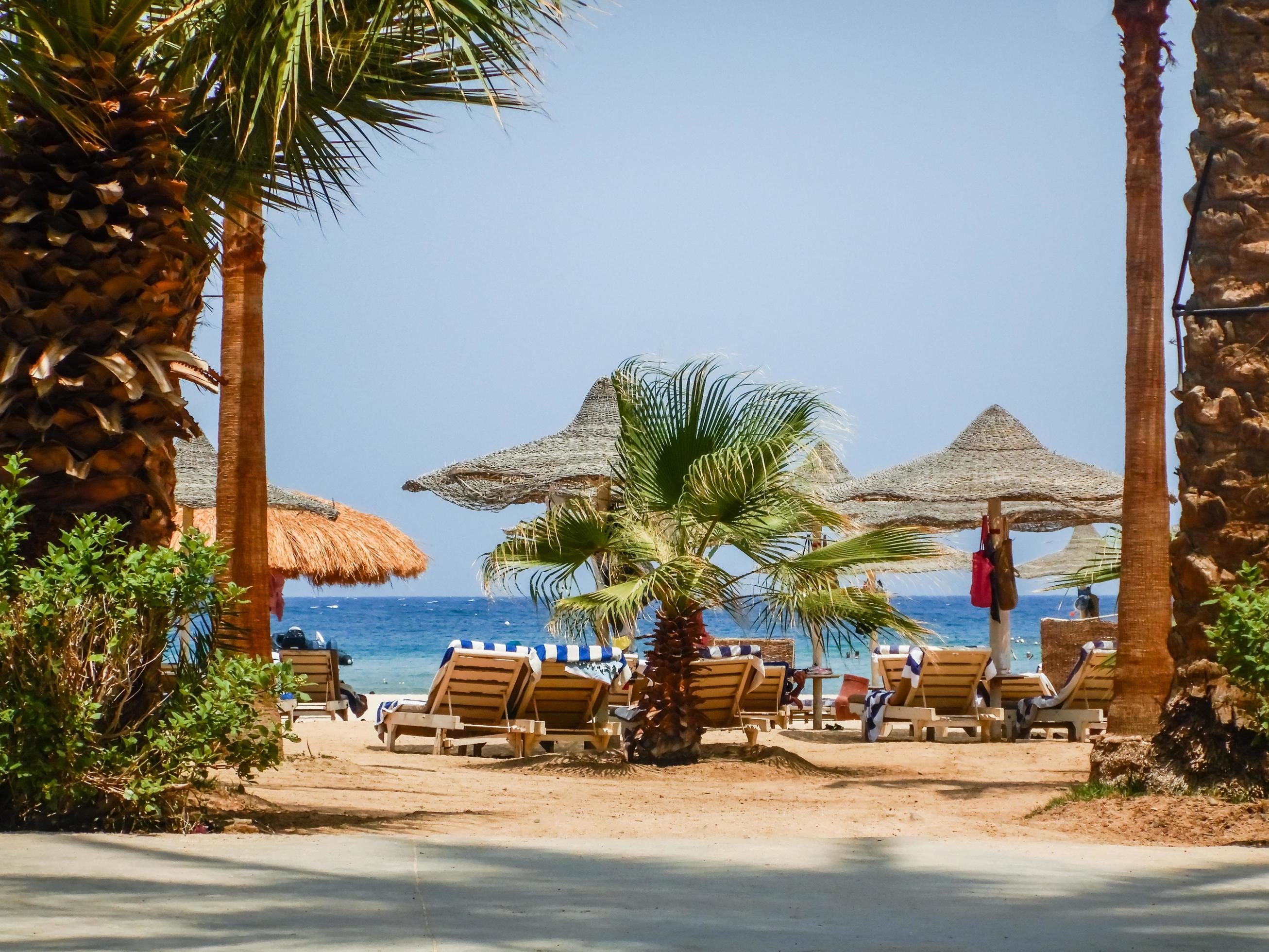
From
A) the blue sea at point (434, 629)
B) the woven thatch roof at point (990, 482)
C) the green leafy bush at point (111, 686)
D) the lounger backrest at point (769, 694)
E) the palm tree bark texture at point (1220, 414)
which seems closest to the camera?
the green leafy bush at point (111, 686)

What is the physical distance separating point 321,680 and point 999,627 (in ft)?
22.4

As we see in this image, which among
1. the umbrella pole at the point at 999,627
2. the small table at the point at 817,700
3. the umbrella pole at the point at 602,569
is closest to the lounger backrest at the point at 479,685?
the umbrella pole at the point at 602,569

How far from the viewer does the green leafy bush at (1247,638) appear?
5.29 m

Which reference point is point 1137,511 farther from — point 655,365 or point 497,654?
point 497,654

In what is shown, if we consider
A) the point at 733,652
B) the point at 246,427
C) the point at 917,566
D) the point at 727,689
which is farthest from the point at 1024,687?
the point at 246,427

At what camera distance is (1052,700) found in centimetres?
1245

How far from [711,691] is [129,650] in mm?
6205

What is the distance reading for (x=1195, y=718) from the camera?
5898 millimetres

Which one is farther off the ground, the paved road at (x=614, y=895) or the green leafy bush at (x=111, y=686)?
the green leafy bush at (x=111, y=686)

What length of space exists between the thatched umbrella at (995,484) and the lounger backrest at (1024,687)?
39 cm

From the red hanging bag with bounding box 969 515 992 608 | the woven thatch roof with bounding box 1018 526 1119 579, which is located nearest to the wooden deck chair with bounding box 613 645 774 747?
the red hanging bag with bounding box 969 515 992 608

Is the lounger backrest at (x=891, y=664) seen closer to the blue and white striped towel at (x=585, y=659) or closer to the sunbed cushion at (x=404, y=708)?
the blue and white striped towel at (x=585, y=659)

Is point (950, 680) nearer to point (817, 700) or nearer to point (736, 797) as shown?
point (817, 700)

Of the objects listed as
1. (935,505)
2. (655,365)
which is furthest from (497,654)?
(935,505)
